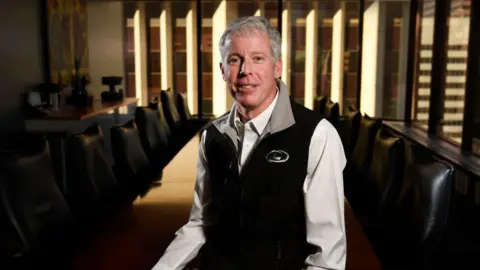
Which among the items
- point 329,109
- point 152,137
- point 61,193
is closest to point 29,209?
point 61,193

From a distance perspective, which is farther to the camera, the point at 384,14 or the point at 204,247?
the point at 384,14

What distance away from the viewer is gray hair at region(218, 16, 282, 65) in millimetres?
1086

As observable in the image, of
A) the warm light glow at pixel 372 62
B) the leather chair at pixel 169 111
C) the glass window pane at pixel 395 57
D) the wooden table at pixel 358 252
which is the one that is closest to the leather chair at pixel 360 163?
the wooden table at pixel 358 252

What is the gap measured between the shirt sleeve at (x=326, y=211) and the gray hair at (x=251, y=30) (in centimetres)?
23

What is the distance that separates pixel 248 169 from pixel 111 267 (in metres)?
0.57

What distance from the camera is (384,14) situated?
248 inches

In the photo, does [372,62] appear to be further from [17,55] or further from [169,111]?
[17,55]

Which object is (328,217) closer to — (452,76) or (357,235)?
(357,235)

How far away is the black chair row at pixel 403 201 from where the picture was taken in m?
1.73

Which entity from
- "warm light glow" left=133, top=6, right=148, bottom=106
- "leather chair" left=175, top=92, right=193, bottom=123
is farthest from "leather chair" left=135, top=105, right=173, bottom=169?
"warm light glow" left=133, top=6, right=148, bottom=106

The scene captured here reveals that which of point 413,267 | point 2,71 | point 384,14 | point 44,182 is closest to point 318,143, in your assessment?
point 413,267

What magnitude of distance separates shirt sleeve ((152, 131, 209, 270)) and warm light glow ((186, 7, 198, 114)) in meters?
5.47

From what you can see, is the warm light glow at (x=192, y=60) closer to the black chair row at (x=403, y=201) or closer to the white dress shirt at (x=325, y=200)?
the black chair row at (x=403, y=201)

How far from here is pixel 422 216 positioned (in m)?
1.75
